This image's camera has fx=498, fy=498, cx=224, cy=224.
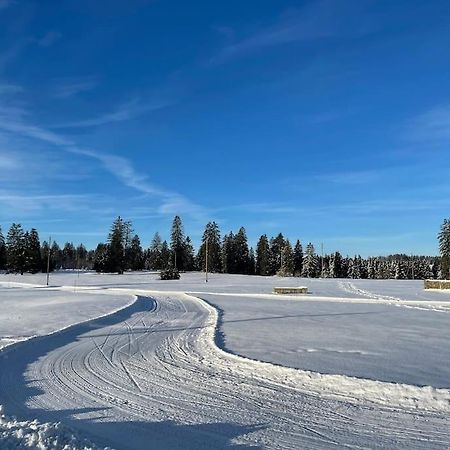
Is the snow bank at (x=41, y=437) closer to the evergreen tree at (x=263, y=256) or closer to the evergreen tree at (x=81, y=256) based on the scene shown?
the evergreen tree at (x=263, y=256)

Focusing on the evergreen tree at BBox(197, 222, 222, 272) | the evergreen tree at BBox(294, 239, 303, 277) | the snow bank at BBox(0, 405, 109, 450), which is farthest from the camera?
the evergreen tree at BBox(294, 239, 303, 277)

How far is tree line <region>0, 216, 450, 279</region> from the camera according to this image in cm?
8412

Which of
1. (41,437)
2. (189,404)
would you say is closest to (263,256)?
(189,404)

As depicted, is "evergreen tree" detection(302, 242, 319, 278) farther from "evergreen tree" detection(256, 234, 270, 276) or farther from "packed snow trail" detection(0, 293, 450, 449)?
"packed snow trail" detection(0, 293, 450, 449)

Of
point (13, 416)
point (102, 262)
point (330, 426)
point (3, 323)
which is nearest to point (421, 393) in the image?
point (330, 426)

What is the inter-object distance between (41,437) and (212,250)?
88882 mm

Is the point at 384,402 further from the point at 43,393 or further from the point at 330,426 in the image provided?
the point at 43,393

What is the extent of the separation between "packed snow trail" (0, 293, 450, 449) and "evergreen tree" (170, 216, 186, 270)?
81642 mm

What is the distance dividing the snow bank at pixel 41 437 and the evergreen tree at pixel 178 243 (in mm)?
87292

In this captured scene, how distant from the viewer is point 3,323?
705 inches

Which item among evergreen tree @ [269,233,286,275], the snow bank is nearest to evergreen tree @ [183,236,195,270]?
evergreen tree @ [269,233,286,275]

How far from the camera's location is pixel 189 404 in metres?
7.23

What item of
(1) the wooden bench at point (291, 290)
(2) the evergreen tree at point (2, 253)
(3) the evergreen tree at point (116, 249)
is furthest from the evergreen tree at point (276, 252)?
(1) the wooden bench at point (291, 290)

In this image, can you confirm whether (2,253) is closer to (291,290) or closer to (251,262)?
(251,262)
